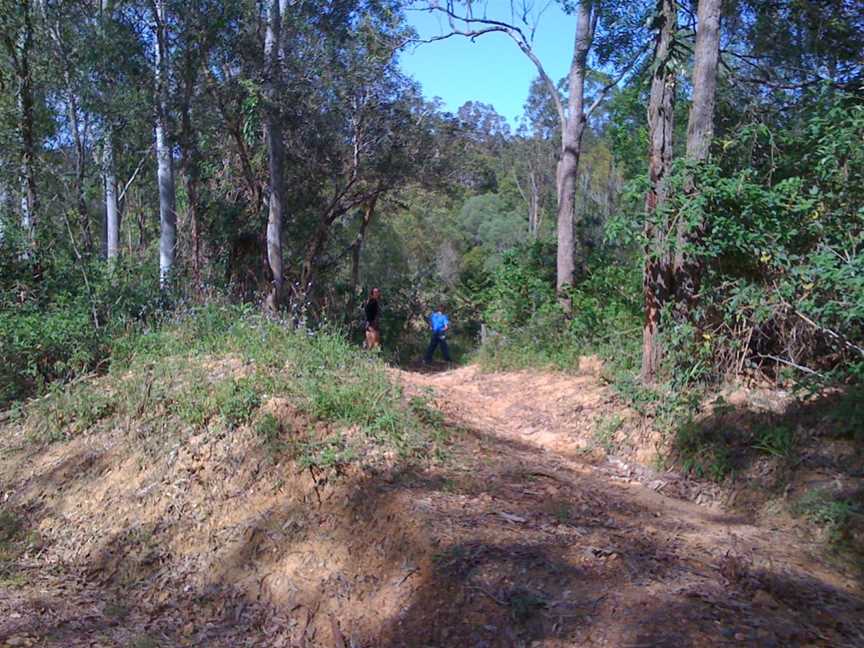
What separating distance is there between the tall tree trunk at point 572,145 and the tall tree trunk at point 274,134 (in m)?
5.72

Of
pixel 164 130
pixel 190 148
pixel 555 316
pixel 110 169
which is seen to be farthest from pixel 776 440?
pixel 110 169

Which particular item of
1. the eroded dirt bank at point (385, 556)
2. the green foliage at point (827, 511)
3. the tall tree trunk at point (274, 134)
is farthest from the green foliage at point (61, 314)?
the green foliage at point (827, 511)

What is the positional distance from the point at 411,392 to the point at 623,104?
37.2ft

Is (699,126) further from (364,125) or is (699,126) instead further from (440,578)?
(364,125)

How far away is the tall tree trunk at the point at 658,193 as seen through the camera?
334 inches

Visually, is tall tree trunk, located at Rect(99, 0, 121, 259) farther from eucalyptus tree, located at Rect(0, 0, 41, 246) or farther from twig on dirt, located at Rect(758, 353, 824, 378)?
twig on dirt, located at Rect(758, 353, 824, 378)

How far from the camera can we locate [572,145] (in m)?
15.2

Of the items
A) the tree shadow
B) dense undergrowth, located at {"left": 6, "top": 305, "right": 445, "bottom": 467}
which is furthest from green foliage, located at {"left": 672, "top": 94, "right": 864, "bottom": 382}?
dense undergrowth, located at {"left": 6, "top": 305, "right": 445, "bottom": 467}

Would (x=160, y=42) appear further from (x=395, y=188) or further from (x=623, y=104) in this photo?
(x=623, y=104)

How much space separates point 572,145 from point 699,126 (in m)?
6.83

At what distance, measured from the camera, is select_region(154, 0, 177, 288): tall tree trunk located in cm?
1312

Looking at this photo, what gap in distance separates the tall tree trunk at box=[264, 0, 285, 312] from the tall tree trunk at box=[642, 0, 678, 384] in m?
7.95

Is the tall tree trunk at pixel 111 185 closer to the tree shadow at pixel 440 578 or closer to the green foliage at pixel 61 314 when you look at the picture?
the green foliage at pixel 61 314

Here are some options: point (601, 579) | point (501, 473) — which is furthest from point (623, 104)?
point (601, 579)
